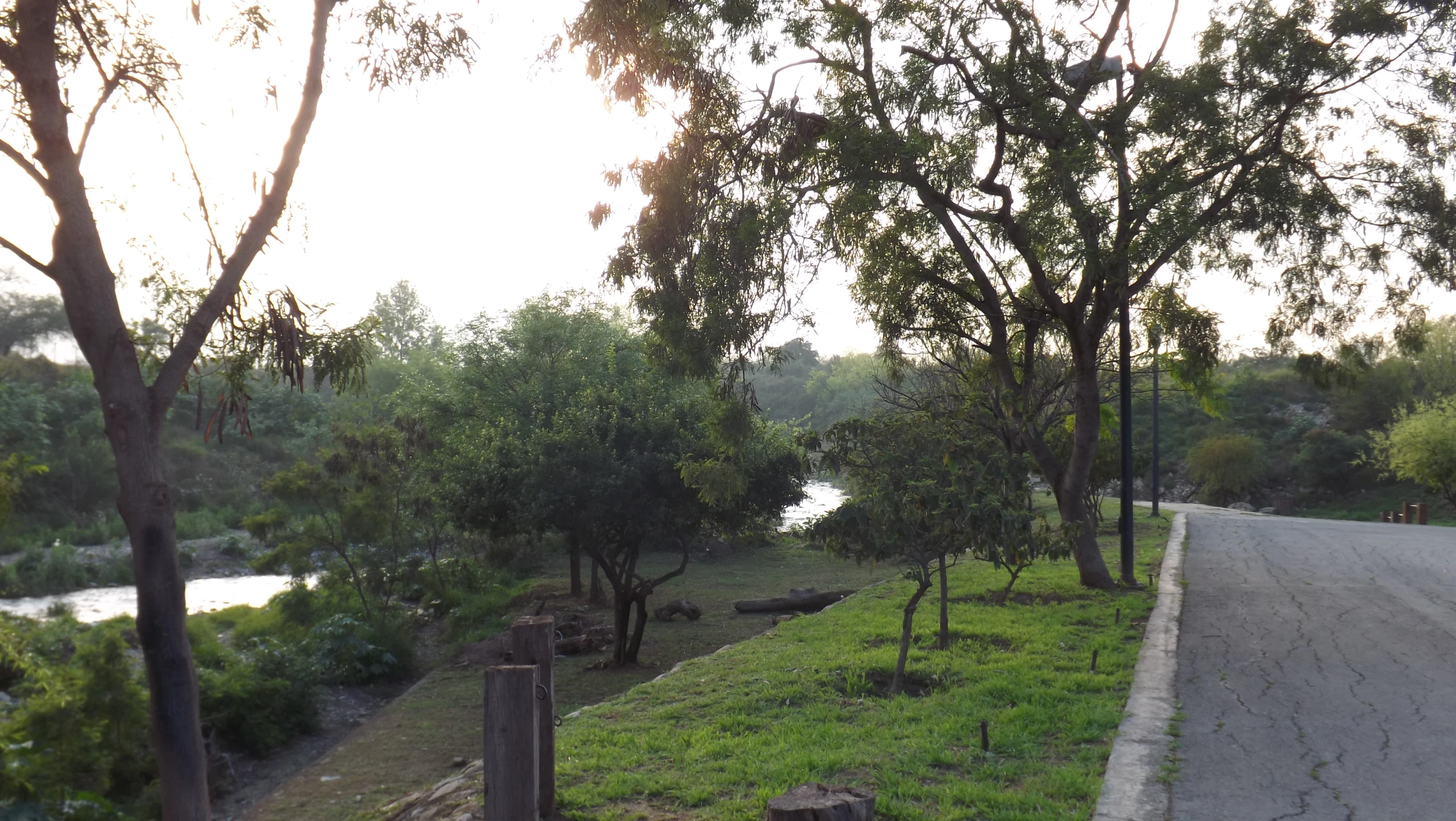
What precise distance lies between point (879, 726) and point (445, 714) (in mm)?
7429

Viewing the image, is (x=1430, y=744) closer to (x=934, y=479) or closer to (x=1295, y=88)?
(x=934, y=479)

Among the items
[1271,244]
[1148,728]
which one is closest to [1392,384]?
[1271,244]

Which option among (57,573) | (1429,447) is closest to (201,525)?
(57,573)

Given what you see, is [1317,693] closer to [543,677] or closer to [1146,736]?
[1146,736]

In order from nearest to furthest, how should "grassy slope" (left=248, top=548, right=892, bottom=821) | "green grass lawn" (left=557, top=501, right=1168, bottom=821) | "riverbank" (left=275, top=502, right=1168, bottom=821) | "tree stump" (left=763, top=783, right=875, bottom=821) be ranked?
"tree stump" (left=763, top=783, right=875, bottom=821) < "green grass lawn" (left=557, top=501, right=1168, bottom=821) < "riverbank" (left=275, top=502, right=1168, bottom=821) < "grassy slope" (left=248, top=548, right=892, bottom=821)

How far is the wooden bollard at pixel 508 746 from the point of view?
14.3 feet

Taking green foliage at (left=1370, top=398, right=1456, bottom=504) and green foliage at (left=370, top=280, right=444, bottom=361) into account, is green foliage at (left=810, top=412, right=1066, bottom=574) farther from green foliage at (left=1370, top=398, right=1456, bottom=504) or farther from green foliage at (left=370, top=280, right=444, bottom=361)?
green foliage at (left=370, top=280, right=444, bottom=361)

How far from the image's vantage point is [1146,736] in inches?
251

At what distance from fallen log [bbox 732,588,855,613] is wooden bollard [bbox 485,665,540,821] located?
13.1 m

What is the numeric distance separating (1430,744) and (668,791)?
16.0ft

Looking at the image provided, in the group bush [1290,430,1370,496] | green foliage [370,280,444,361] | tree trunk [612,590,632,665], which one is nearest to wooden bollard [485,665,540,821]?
tree trunk [612,590,632,665]

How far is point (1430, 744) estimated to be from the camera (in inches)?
246

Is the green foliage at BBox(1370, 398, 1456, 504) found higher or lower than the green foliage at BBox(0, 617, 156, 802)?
higher

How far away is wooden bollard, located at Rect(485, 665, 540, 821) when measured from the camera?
4.34 metres
